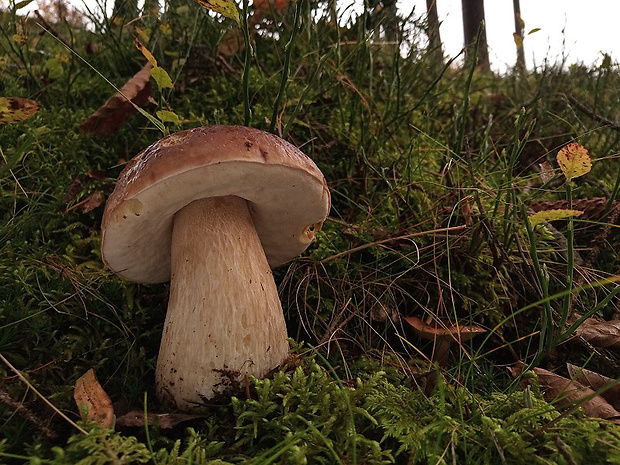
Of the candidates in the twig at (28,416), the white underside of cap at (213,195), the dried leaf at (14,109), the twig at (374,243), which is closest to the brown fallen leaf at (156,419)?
the twig at (28,416)

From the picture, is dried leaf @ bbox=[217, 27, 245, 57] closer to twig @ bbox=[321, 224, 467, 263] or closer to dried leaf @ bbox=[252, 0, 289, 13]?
dried leaf @ bbox=[252, 0, 289, 13]

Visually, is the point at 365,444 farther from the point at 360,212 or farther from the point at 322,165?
the point at 322,165

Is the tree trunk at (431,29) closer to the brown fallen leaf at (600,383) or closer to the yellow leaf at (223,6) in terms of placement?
the yellow leaf at (223,6)

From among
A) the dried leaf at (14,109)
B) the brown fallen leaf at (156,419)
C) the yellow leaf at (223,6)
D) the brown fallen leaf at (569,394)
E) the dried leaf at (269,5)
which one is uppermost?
the dried leaf at (269,5)

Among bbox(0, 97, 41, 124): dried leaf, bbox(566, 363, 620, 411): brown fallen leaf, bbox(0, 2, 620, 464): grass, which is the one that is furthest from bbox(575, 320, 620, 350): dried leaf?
bbox(0, 97, 41, 124): dried leaf

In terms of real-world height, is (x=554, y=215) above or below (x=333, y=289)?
above

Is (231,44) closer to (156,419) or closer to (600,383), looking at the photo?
(156,419)

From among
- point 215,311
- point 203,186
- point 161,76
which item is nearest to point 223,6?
point 161,76
